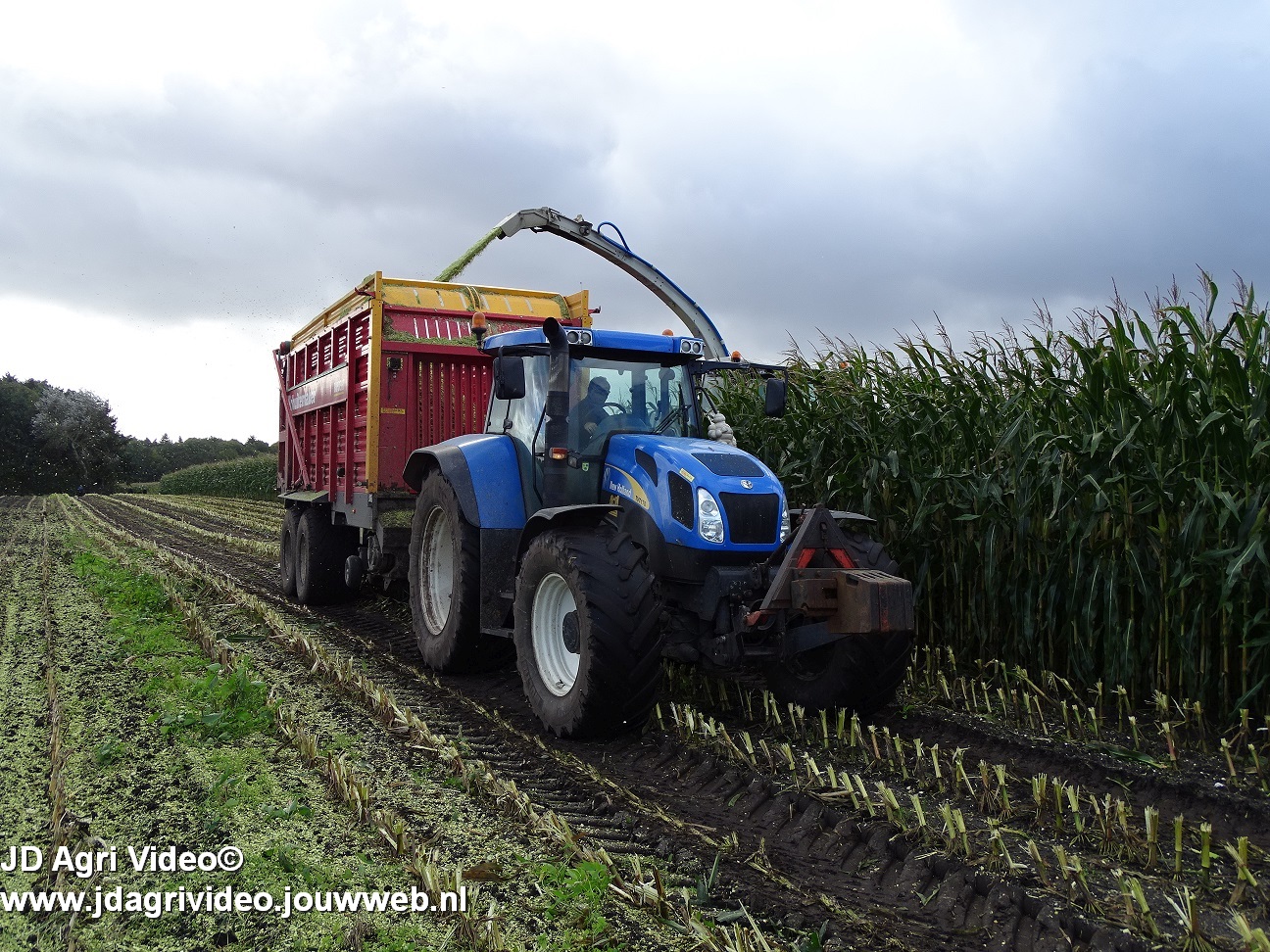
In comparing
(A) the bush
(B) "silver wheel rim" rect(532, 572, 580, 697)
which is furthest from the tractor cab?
(A) the bush

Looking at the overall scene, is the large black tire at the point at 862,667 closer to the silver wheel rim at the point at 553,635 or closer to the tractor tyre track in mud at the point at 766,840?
the tractor tyre track in mud at the point at 766,840

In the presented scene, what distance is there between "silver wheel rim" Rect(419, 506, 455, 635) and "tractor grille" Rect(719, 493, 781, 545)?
252cm

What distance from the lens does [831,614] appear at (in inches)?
188

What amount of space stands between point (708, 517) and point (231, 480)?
41.2 m

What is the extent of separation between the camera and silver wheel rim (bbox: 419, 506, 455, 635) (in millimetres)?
6840

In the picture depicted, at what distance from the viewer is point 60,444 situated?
53.0m

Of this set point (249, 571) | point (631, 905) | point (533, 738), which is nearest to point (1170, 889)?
point (631, 905)

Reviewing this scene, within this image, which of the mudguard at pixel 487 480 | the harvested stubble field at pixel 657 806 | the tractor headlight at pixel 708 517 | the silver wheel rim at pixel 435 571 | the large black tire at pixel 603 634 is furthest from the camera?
the silver wheel rim at pixel 435 571

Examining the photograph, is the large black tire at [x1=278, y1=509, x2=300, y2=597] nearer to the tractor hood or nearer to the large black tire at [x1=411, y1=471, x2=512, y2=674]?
the large black tire at [x1=411, y1=471, x2=512, y2=674]

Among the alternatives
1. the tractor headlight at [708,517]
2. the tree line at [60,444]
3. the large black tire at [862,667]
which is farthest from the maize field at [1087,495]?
the tree line at [60,444]

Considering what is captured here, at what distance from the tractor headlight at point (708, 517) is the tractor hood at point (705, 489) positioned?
0.02 m

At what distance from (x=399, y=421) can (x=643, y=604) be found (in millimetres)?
3980

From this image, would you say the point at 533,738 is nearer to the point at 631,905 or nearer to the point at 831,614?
the point at 831,614

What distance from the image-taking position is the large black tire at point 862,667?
511 centimetres
